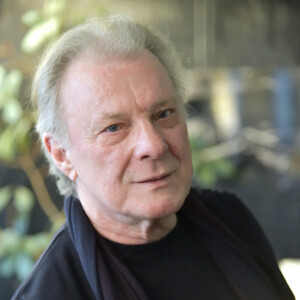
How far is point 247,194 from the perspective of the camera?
3.51m

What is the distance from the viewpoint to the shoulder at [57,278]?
40.4 inches

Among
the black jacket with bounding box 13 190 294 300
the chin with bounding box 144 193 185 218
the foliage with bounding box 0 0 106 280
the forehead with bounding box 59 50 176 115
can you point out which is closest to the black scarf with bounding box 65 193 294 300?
the black jacket with bounding box 13 190 294 300

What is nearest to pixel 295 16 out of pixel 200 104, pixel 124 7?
pixel 200 104

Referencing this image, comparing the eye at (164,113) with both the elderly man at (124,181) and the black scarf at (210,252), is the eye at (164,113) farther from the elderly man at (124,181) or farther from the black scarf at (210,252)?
the black scarf at (210,252)

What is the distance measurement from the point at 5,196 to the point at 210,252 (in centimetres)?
149

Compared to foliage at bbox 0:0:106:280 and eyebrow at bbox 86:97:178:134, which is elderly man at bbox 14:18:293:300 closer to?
eyebrow at bbox 86:97:178:134

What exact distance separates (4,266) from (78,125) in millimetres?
1381

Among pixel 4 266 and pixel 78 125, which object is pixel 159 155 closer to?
pixel 78 125

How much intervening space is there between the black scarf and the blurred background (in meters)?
1.28

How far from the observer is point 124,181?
1071 millimetres

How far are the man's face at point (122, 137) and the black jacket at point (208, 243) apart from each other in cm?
13

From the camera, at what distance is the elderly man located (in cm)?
106

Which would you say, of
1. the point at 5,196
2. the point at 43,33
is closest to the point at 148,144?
the point at 43,33

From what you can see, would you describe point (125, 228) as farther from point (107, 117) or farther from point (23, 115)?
point (23, 115)
